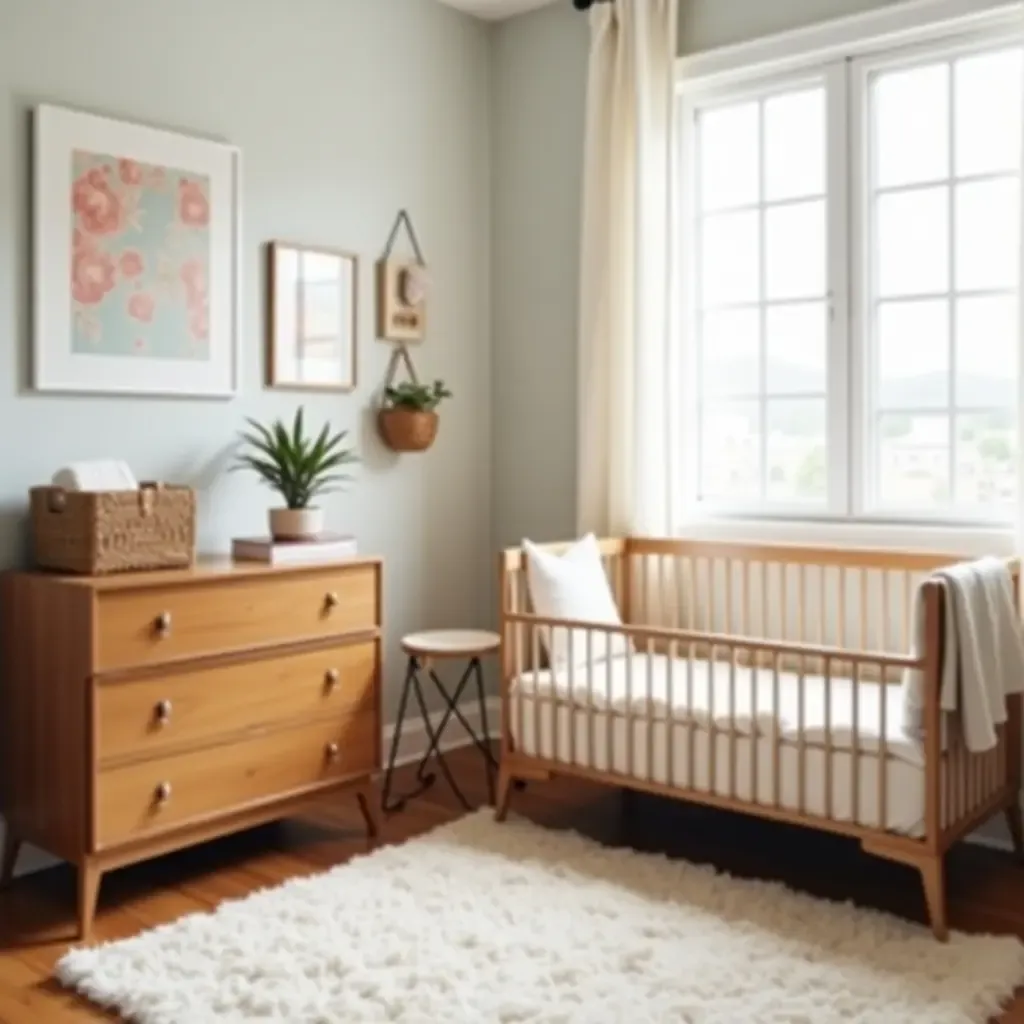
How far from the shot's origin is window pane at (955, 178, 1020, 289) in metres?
3.15

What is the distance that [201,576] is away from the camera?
2.80 m

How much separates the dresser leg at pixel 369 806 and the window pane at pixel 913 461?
1.74m

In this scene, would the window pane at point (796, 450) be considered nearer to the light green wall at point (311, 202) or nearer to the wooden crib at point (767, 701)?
the wooden crib at point (767, 701)

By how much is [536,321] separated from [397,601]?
1151 mm

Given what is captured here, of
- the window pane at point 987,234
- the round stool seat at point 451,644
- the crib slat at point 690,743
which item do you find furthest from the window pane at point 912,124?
the round stool seat at point 451,644

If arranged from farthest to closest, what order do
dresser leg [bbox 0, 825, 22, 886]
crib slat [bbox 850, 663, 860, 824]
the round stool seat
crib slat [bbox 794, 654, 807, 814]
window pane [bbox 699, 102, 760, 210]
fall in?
window pane [bbox 699, 102, 760, 210] < the round stool seat < dresser leg [bbox 0, 825, 22, 886] < crib slat [bbox 794, 654, 807, 814] < crib slat [bbox 850, 663, 860, 824]

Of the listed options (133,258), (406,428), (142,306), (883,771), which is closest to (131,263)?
(133,258)

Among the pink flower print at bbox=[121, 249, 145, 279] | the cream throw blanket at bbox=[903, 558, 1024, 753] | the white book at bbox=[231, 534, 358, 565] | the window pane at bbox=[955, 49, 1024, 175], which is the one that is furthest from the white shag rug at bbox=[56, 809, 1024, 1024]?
the window pane at bbox=[955, 49, 1024, 175]

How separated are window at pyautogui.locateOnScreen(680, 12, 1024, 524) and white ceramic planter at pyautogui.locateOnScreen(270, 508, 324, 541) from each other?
1.31 m

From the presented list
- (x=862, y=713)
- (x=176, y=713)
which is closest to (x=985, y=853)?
(x=862, y=713)

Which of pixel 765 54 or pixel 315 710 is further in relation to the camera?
pixel 765 54

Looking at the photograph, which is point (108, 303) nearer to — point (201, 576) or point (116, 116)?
point (116, 116)

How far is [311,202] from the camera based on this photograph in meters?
3.64

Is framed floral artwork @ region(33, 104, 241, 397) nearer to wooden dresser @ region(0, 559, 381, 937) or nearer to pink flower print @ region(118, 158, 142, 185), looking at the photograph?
pink flower print @ region(118, 158, 142, 185)
